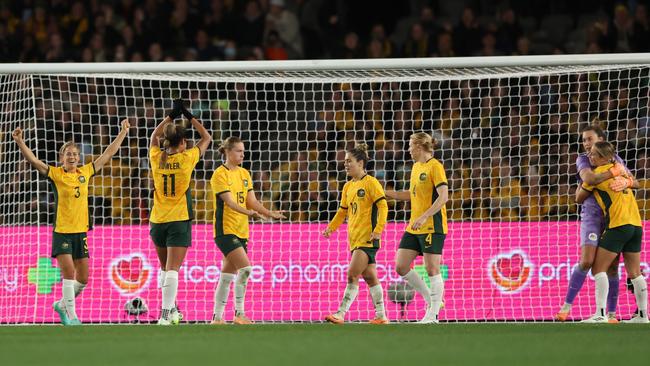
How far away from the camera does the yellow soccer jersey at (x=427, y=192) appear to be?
388 inches

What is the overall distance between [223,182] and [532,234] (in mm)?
3494

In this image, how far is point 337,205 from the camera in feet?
40.9

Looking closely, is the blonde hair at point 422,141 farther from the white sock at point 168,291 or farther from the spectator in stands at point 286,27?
the spectator in stands at point 286,27

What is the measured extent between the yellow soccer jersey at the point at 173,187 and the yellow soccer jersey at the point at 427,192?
2.04 m

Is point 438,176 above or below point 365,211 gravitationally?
above

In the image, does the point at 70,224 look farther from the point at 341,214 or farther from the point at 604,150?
the point at 604,150

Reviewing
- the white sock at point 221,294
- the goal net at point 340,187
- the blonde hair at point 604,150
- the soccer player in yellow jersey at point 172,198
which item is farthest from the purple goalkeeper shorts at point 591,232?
the soccer player in yellow jersey at point 172,198

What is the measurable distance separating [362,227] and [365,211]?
16 centimetres

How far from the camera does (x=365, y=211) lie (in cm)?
1002

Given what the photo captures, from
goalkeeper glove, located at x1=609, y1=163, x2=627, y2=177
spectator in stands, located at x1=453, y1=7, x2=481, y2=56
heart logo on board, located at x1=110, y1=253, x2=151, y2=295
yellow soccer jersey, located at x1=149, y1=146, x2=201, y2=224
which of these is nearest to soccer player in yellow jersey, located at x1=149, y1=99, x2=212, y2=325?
yellow soccer jersey, located at x1=149, y1=146, x2=201, y2=224

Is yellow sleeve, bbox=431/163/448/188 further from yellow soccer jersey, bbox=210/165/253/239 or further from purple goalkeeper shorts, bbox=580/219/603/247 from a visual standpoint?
yellow soccer jersey, bbox=210/165/253/239

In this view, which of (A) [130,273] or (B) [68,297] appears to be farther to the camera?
(A) [130,273]

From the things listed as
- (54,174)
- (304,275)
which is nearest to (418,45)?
(304,275)

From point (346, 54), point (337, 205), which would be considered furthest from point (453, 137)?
point (346, 54)
